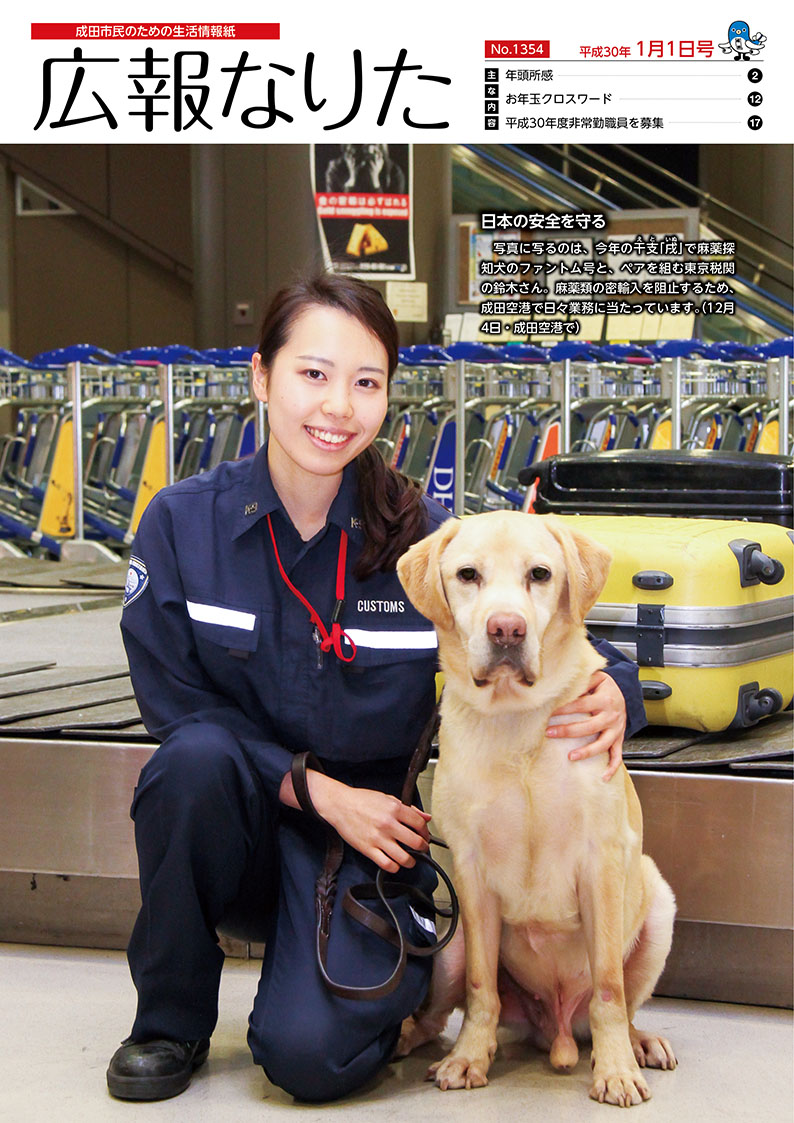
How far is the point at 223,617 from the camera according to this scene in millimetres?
2051

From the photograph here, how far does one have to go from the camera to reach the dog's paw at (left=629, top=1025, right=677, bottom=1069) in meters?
2.08

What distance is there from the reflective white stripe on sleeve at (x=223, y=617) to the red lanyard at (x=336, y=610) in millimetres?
82

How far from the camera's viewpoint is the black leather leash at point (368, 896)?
1.96m

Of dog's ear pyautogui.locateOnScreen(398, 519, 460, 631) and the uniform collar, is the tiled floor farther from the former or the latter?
the uniform collar

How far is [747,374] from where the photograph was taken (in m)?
8.40

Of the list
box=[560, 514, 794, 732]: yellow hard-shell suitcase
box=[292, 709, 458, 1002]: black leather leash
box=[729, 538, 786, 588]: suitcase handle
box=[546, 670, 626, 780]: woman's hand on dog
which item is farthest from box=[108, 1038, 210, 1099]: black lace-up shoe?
box=[729, 538, 786, 588]: suitcase handle

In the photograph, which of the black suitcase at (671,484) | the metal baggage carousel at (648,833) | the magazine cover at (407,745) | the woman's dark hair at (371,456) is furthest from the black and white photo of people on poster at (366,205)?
the woman's dark hair at (371,456)

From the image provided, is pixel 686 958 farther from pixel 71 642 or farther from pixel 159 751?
pixel 71 642

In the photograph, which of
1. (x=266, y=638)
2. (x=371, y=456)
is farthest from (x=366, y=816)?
(x=371, y=456)

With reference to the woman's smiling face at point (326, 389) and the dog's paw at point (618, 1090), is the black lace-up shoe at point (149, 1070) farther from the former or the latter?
the woman's smiling face at point (326, 389)

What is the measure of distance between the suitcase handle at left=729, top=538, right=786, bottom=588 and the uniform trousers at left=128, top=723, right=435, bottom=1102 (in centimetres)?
98
